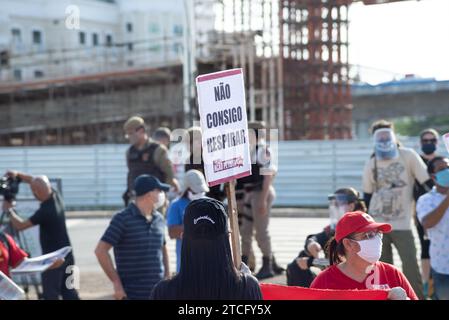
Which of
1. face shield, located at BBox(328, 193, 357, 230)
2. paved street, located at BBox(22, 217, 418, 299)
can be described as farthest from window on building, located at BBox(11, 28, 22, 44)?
face shield, located at BBox(328, 193, 357, 230)

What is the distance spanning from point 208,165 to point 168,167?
5.05m

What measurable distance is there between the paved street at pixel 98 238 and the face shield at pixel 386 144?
2.20m

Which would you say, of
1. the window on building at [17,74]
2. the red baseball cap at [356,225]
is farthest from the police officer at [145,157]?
the window on building at [17,74]

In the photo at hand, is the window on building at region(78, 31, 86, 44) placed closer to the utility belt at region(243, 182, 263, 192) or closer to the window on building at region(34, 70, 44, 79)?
the window on building at region(34, 70, 44, 79)

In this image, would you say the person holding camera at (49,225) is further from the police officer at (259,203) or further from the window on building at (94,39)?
the window on building at (94,39)

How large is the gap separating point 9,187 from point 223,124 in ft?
16.3

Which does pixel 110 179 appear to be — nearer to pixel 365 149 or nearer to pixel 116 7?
pixel 365 149

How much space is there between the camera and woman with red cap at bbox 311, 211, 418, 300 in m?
4.42

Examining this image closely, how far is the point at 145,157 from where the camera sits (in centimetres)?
975

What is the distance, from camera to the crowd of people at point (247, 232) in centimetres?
366

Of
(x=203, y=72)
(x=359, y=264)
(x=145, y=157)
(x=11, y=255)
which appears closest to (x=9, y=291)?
(x=359, y=264)

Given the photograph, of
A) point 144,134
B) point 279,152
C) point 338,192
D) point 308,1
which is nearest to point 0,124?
point 308,1

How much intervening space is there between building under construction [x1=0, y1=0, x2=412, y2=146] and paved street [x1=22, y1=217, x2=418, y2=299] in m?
10.1

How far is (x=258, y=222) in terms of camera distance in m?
10.2
